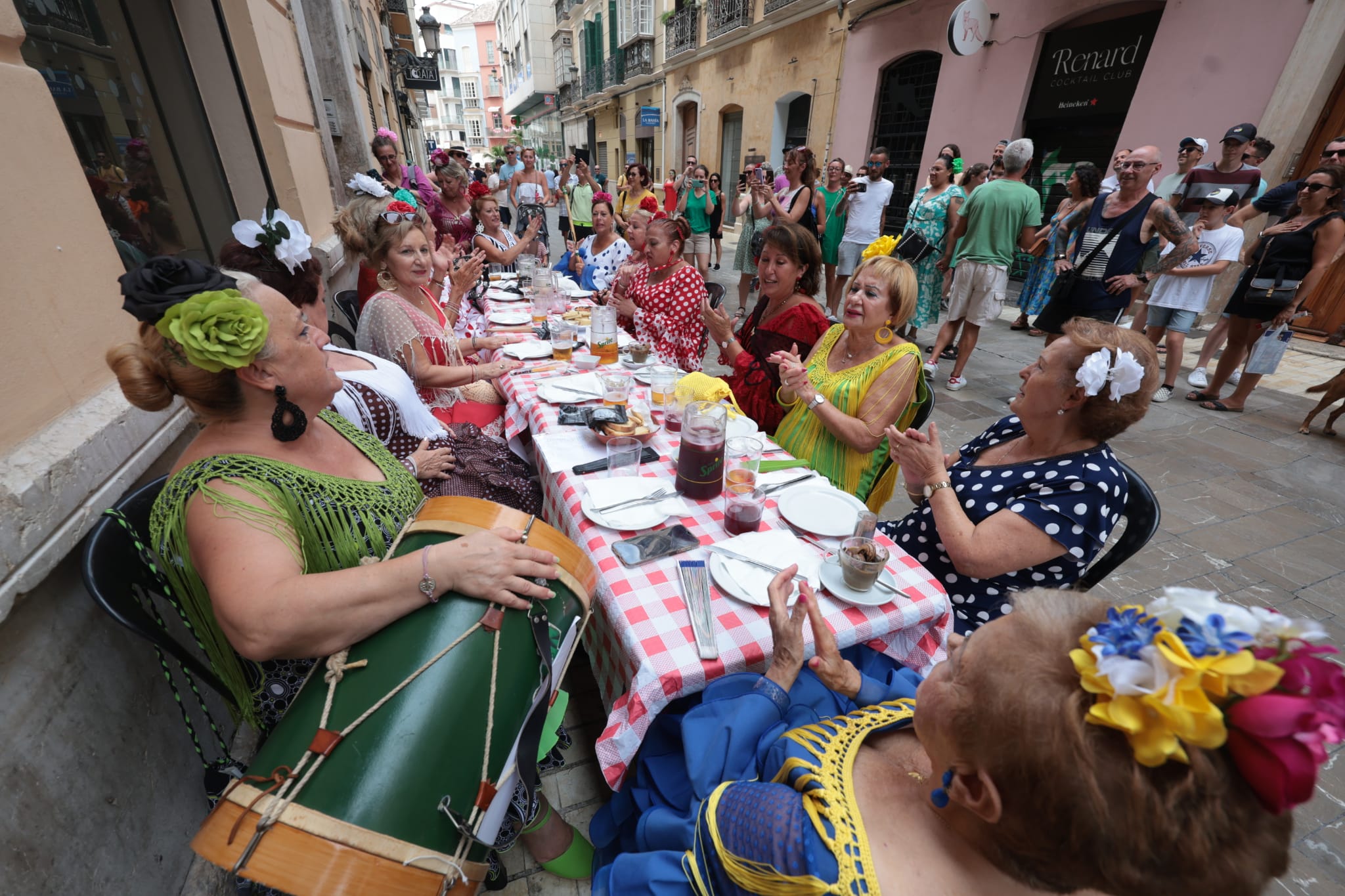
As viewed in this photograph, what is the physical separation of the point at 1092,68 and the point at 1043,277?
3797 mm

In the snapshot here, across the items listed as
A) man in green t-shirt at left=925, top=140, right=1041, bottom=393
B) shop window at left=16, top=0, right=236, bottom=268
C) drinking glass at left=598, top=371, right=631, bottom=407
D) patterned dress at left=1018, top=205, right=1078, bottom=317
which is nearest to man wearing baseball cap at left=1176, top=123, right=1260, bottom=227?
patterned dress at left=1018, top=205, right=1078, bottom=317

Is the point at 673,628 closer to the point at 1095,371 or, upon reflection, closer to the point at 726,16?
the point at 1095,371

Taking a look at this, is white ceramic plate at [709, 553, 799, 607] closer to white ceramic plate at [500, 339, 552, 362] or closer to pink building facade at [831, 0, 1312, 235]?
white ceramic plate at [500, 339, 552, 362]

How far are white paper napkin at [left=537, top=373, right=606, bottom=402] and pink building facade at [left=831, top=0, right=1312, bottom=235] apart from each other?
840 centimetres

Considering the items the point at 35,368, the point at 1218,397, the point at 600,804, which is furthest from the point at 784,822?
the point at 1218,397

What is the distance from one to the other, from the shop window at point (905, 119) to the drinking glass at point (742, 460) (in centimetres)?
1030

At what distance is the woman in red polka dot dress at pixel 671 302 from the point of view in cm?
361

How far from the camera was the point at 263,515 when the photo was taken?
1118 millimetres

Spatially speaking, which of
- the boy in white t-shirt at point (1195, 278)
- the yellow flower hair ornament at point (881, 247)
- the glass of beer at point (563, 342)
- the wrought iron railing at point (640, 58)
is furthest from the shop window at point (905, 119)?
the wrought iron railing at point (640, 58)

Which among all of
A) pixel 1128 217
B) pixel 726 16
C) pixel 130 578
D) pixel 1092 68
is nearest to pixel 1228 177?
pixel 1128 217

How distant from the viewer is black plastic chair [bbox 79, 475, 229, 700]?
A: 113cm

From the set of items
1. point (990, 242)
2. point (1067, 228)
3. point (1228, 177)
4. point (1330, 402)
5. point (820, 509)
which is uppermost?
point (1228, 177)

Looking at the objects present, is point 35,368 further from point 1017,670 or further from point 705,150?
point 705,150

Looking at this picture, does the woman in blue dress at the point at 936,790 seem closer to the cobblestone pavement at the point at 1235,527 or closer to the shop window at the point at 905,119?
the cobblestone pavement at the point at 1235,527
